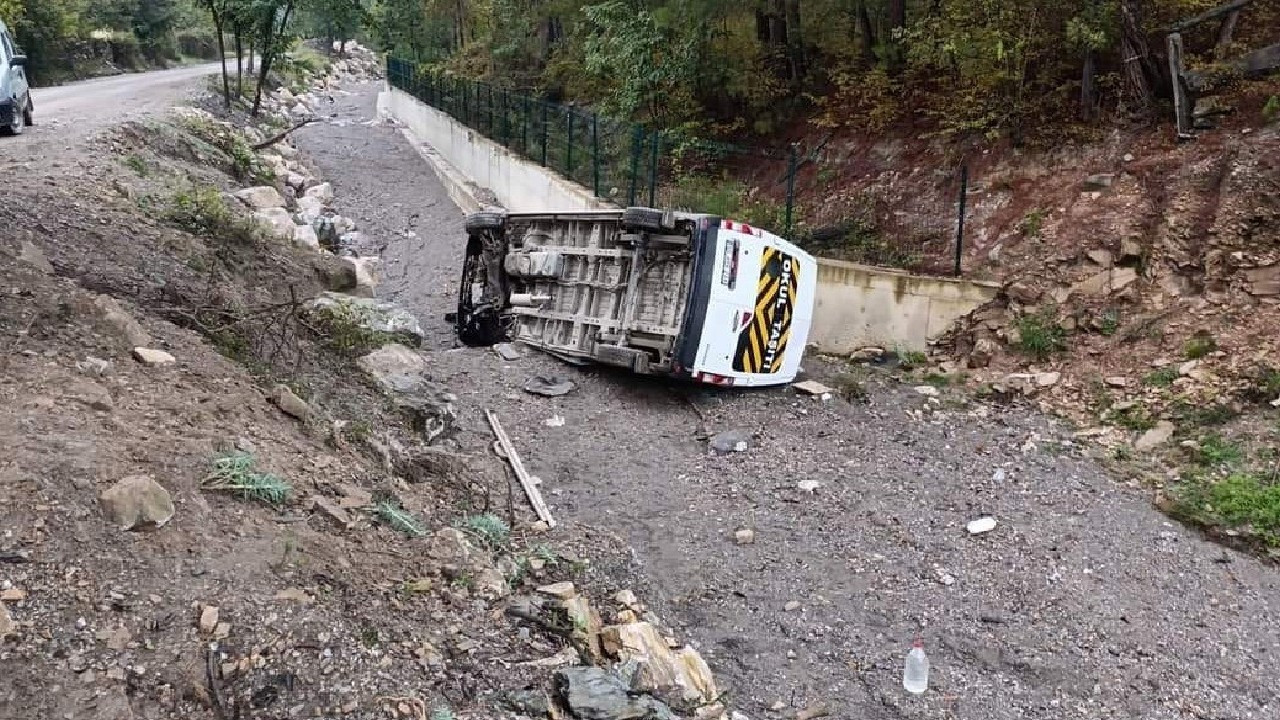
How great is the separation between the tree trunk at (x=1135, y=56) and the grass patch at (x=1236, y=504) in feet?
18.9

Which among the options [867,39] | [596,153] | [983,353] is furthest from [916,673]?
[867,39]

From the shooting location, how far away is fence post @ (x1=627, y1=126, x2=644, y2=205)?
13.8m

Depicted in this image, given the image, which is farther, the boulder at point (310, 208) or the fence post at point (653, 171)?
the boulder at point (310, 208)

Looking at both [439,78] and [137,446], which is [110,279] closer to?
[137,446]

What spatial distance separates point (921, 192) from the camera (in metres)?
12.3

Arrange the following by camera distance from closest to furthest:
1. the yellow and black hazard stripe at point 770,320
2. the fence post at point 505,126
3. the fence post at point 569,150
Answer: the yellow and black hazard stripe at point 770,320 → the fence post at point 569,150 → the fence post at point 505,126

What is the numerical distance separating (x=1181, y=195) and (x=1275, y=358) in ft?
8.24

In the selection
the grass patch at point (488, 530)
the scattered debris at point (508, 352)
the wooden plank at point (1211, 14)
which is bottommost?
the scattered debris at point (508, 352)

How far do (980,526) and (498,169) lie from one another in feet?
47.5

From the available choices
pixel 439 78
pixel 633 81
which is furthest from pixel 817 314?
pixel 439 78

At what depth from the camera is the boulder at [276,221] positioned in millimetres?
10543

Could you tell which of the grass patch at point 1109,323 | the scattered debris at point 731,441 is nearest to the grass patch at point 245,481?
the scattered debris at point 731,441

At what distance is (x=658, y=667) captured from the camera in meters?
4.44

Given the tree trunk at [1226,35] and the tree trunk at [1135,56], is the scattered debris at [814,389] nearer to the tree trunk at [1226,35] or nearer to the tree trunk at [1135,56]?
the tree trunk at [1135,56]
